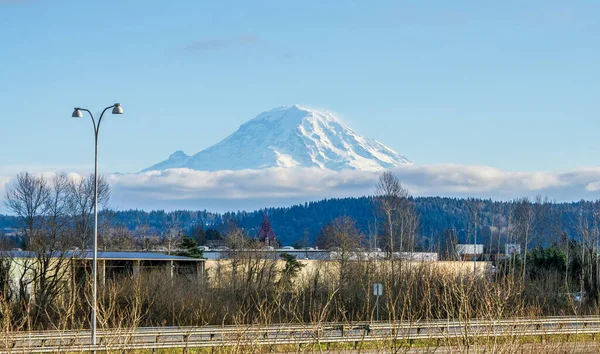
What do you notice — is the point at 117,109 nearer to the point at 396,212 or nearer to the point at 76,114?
the point at 76,114

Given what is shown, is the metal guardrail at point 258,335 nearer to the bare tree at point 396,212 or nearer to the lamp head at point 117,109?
the lamp head at point 117,109

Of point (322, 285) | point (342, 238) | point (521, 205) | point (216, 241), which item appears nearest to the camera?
point (322, 285)

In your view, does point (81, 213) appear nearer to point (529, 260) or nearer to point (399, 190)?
point (399, 190)

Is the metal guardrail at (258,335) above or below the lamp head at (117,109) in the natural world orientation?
below

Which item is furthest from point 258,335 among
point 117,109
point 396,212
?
point 396,212

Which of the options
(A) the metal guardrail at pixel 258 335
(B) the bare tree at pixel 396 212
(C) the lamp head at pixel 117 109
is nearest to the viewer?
(A) the metal guardrail at pixel 258 335

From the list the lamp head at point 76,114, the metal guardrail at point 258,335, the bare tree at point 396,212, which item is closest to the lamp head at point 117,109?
the lamp head at point 76,114

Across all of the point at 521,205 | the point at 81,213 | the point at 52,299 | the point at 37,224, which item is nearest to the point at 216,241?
the point at 521,205

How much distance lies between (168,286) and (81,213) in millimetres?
43850

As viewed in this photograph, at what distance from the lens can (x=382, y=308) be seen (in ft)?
182

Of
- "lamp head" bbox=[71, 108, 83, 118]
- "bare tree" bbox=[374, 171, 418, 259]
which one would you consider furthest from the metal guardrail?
"bare tree" bbox=[374, 171, 418, 259]

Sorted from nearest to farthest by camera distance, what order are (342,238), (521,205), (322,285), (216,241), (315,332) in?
(315,332) < (322,285) < (342,238) < (521,205) < (216,241)

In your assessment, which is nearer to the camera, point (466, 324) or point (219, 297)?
point (466, 324)

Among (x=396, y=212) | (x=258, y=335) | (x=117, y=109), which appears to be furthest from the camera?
(x=396, y=212)
